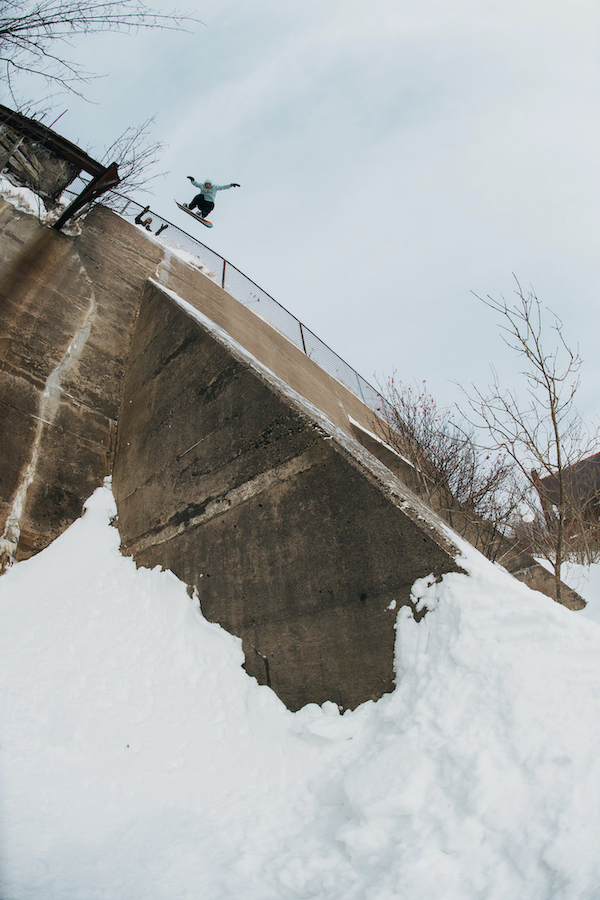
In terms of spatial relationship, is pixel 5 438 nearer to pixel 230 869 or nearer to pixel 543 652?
pixel 230 869

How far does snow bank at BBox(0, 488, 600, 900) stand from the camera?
1.49 meters

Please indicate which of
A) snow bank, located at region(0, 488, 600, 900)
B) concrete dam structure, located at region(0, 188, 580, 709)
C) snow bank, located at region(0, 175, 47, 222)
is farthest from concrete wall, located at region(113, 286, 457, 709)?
snow bank, located at region(0, 175, 47, 222)

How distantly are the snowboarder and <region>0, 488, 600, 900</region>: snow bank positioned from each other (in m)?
11.6

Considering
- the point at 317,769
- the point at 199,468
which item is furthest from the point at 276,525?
the point at 317,769

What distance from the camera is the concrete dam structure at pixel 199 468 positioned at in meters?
2.57

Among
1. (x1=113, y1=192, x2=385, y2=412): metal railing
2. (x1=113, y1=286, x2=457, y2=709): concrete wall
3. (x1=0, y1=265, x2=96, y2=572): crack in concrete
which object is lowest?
(x1=0, y1=265, x2=96, y2=572): crack in concrete

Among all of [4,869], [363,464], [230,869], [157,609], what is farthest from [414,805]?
[157,609]

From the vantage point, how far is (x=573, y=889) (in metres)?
1.29

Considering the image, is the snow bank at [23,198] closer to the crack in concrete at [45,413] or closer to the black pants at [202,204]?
the crack in concrete at [45,413]

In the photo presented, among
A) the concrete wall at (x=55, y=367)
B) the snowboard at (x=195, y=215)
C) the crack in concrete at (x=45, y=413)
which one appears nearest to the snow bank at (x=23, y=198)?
the concrete wall at (x=55, y=367)

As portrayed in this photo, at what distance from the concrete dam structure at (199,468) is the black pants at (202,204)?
6.47 metres

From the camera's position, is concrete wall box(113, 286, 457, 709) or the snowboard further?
the snowboard

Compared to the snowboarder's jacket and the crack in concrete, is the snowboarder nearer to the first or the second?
the snowboarder's jacket

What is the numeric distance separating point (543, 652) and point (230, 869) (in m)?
1.52
